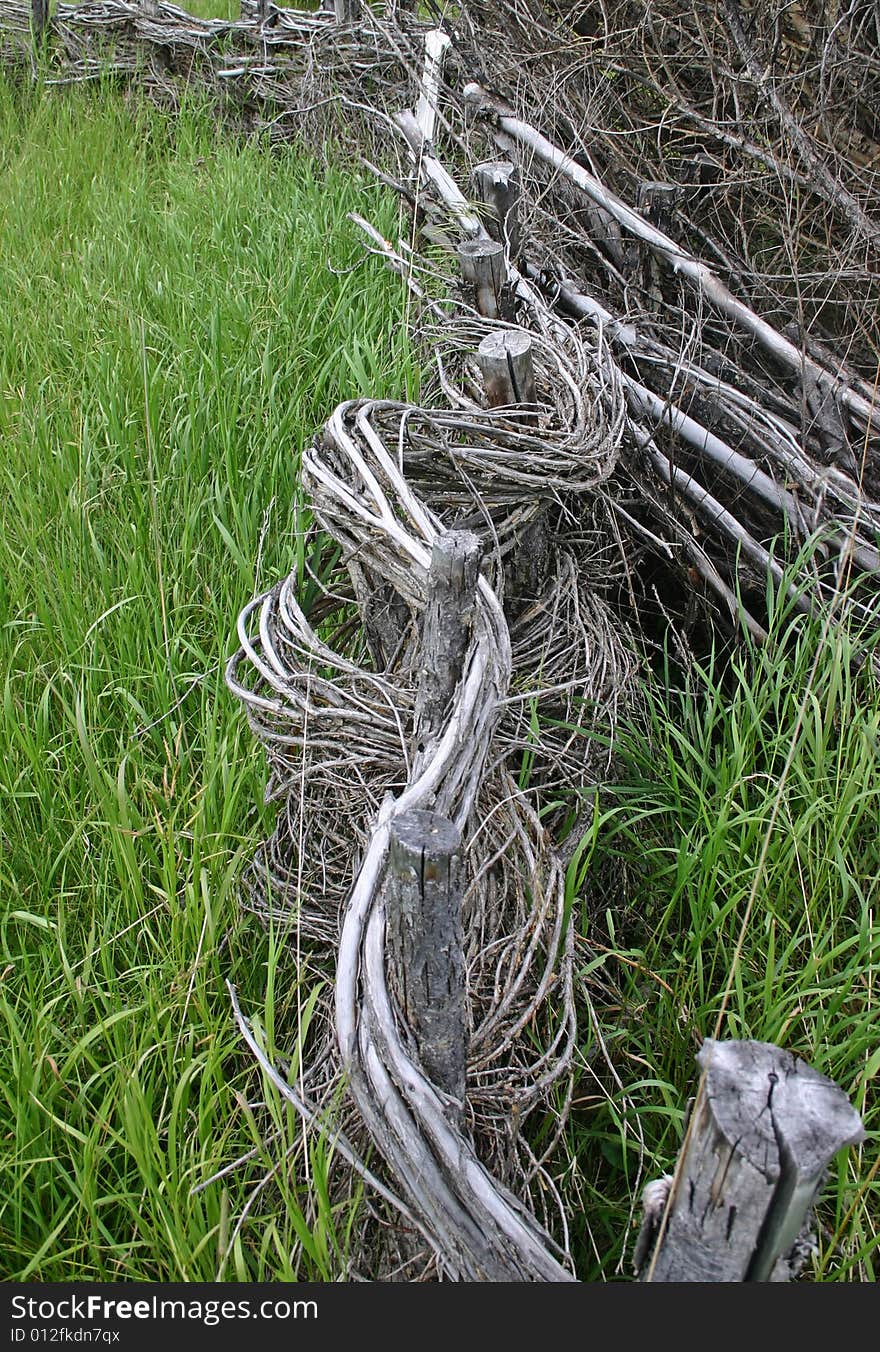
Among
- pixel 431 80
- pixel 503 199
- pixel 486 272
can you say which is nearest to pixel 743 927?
pixel 486 272

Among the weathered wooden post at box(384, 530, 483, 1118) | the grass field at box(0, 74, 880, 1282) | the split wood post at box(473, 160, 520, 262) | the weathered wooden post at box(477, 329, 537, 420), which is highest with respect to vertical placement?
the split wood post at box(473, 160, 520, 262)

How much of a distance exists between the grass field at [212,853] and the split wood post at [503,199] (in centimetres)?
44

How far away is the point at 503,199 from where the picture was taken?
3.03m

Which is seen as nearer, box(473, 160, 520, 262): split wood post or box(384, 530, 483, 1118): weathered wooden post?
box(384, 530, 483, 1118): weathered wooden post

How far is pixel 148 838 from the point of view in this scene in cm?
194

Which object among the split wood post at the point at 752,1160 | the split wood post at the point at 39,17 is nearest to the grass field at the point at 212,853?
the split wood post at the point at 752,1160

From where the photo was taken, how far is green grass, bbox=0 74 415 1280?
4.88 ft

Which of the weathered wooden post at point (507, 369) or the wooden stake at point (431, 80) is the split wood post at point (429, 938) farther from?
the wooden stake at point (431, 80)

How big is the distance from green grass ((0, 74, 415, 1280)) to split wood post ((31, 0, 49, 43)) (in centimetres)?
184

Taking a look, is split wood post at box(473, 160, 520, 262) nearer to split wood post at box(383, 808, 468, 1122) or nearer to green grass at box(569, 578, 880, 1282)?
green grass at box(569, 578, 880, 1282)

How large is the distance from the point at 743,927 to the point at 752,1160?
801 mm

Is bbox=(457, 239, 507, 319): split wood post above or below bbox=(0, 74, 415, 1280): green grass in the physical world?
above

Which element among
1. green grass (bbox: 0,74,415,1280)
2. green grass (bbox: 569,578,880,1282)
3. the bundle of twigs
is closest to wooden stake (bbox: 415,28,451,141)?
green grass (bbox: 0,74,415,1280)

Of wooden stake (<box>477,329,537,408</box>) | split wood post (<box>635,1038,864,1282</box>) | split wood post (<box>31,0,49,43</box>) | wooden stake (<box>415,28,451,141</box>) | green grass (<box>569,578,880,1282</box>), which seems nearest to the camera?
split wood post (<box>635,1038,864,1282</box>)
